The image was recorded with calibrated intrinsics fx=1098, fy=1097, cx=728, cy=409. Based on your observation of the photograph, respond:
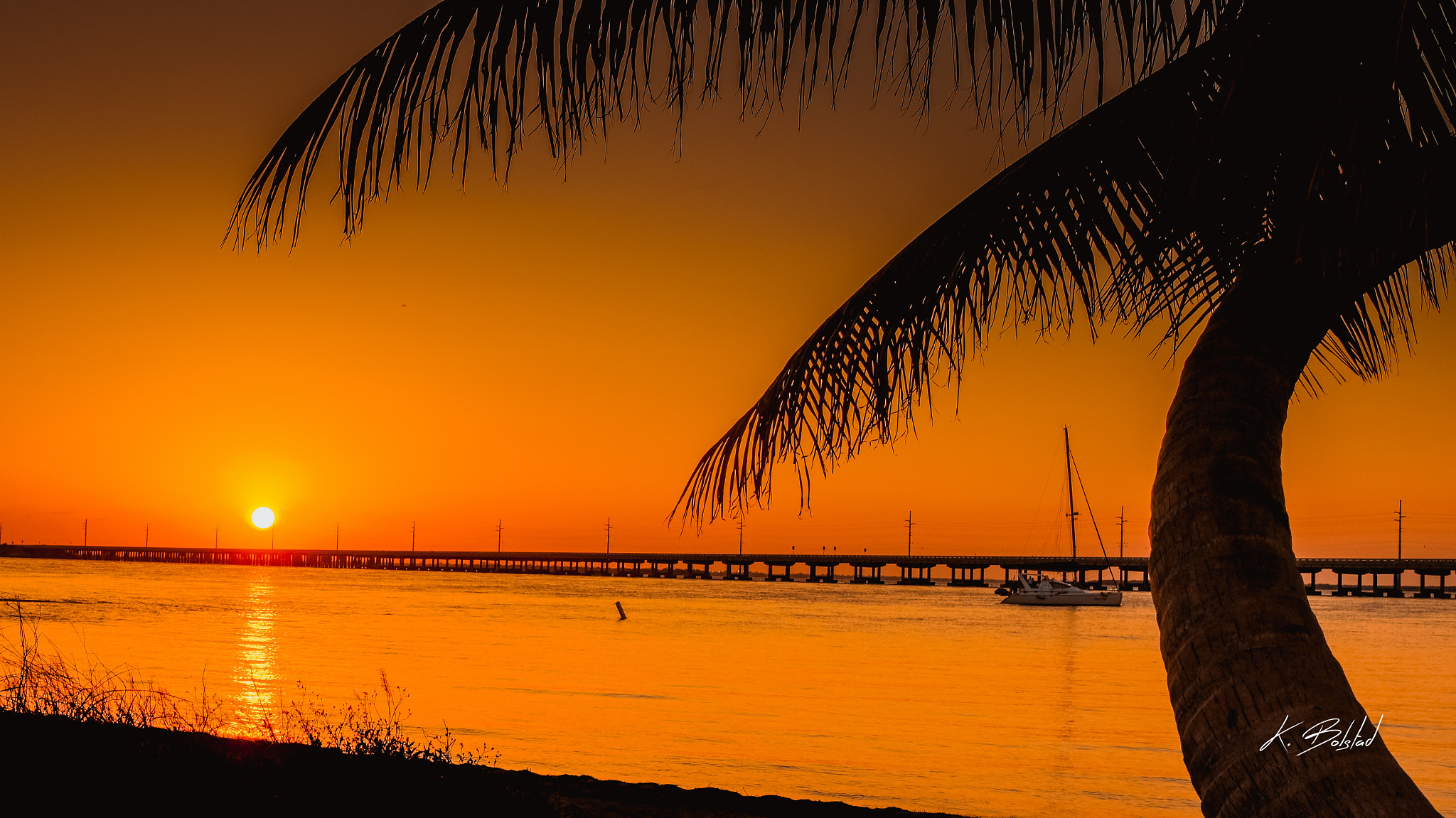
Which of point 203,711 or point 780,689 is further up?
point 203,711

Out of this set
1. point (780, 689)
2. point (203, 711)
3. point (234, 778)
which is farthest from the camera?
point (780, 689)

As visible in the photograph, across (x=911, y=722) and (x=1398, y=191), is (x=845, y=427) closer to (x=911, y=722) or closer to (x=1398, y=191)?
(x=1398, y=191)

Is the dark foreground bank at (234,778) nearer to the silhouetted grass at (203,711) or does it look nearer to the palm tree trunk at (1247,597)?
the silhouetted grass at (203,711)

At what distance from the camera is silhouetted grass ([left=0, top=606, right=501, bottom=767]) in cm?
1018

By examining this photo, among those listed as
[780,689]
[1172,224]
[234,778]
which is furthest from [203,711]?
[1172,224]

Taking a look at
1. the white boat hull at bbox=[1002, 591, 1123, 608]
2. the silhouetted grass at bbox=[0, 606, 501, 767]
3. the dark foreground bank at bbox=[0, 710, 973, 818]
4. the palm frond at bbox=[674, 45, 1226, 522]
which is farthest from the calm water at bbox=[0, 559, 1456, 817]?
the white boat hull at bbox=[1002, 591, 1123, 608]

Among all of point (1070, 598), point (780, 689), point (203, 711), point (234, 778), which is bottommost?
point (1070, 598)

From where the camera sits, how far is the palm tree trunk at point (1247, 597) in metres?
1.79

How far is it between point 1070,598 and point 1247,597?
3617 inches

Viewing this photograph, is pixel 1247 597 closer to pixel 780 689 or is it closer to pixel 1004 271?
pixel 1004 271

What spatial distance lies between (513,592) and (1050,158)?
10964 cm

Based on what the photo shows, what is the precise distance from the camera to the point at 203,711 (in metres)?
15.7

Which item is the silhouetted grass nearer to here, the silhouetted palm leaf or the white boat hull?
the silhouetted palm leaf

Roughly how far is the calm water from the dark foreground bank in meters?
6.36
